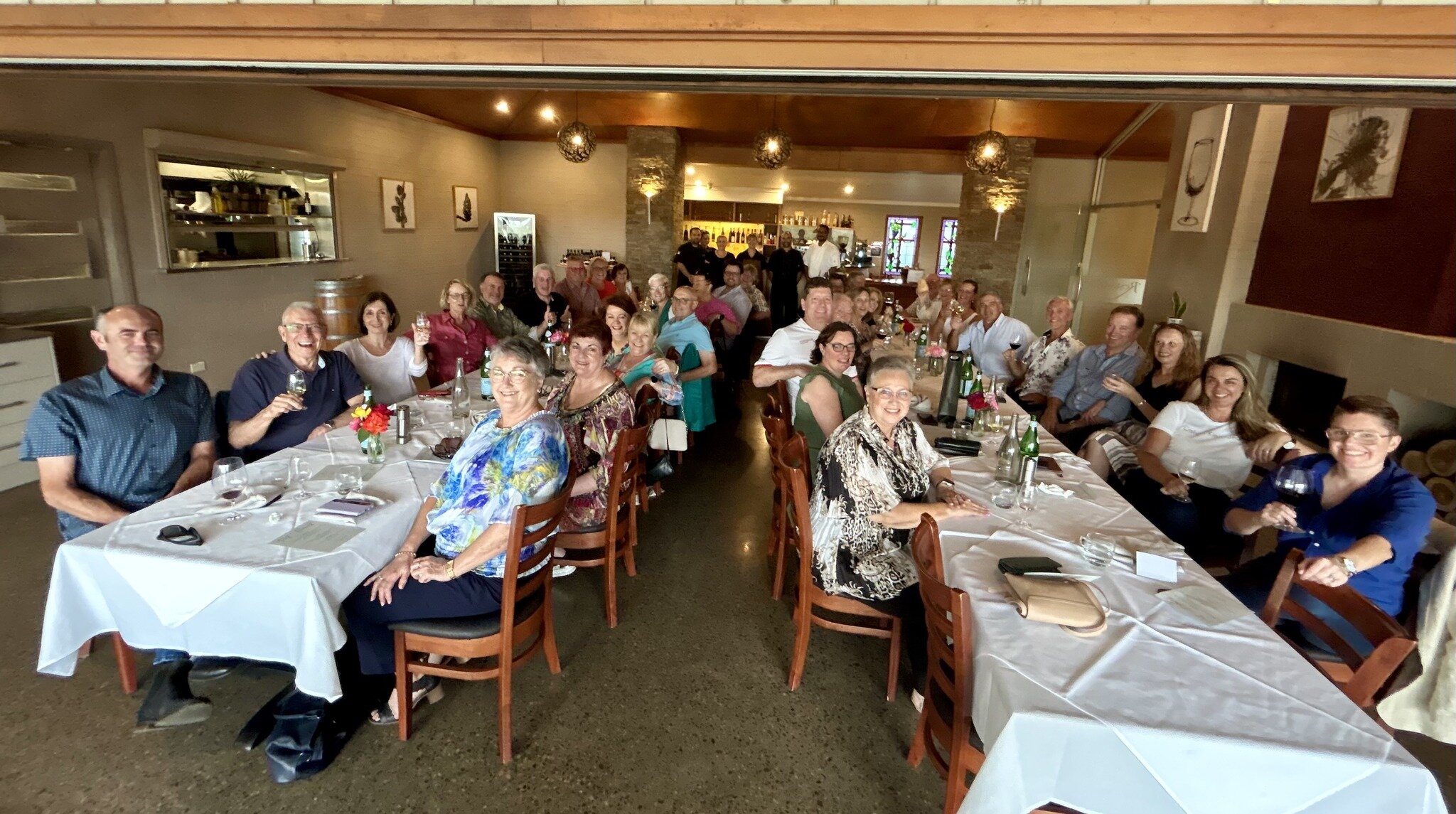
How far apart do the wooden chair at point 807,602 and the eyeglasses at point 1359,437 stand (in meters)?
1.62

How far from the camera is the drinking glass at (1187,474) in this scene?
285 cm

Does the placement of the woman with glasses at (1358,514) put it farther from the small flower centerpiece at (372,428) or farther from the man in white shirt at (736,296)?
the man in white shirt at (736,296)

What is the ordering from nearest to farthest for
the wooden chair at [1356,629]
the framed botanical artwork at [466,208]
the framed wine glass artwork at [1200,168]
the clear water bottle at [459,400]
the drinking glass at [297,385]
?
the wooden chair at [1356,629]
the drinking glass at [297,385]
the clear water bottle at [459,400]
the framed wine glass artwork at [1200,168]
the framed botanical artwork at [466,208]

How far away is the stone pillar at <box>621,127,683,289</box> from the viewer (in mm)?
10016

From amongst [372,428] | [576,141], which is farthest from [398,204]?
[372,428]

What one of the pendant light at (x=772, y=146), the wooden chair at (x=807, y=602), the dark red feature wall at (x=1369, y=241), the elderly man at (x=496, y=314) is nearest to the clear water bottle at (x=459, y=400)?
the wooden chair at (x=807, y=602)

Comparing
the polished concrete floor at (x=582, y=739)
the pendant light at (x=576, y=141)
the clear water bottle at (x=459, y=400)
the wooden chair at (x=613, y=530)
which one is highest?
the pendant light at (x=576, y=141)

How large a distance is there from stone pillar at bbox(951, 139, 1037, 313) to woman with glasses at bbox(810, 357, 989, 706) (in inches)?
325

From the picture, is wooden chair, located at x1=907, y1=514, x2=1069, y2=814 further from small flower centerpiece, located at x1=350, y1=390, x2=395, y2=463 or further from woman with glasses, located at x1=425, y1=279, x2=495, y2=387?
woman with glasses, located at x1=425, y1=279, x2=495, y2=387

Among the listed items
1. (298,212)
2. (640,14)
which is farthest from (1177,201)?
(298,212)

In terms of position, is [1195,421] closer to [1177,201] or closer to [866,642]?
[866,642]

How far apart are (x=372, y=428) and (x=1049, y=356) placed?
14.6 feet

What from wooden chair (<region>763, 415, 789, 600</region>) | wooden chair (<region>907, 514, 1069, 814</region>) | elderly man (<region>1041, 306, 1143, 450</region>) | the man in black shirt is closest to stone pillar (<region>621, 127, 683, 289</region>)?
the man in black shirt

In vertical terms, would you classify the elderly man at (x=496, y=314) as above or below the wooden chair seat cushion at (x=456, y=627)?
above
